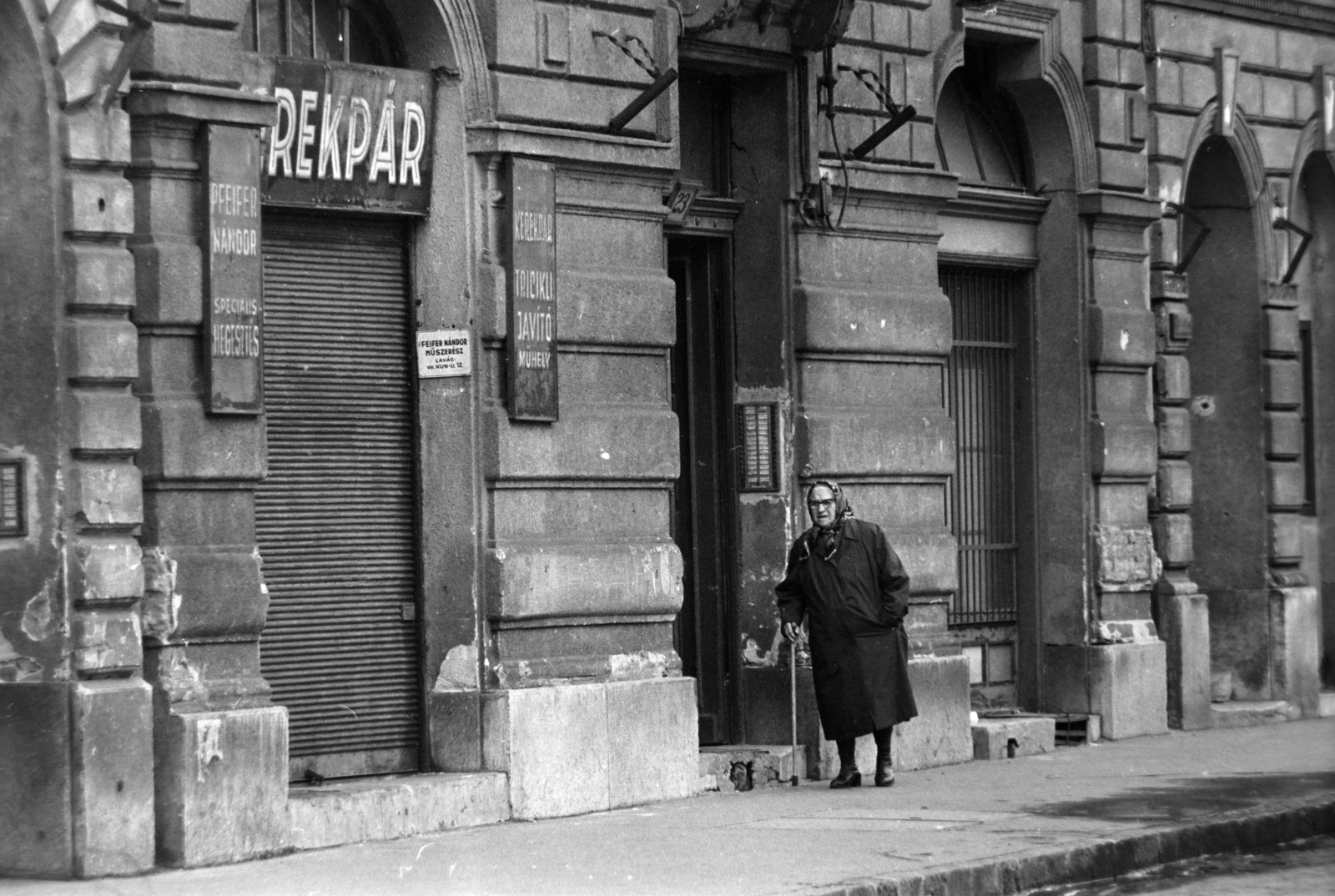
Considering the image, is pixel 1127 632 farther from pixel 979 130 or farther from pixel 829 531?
pixel 829 531

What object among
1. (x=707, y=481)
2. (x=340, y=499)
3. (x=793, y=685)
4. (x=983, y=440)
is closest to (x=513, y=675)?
(x=340, y=499)

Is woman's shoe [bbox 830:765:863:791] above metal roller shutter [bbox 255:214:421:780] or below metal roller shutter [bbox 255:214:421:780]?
below

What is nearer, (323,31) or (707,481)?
(323,31)

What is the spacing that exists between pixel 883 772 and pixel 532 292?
351cm

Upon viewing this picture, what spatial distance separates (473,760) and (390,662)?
677mm

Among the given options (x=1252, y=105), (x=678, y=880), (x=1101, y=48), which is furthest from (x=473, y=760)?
(x=1252, y=105)

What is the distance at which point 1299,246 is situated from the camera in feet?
60.4

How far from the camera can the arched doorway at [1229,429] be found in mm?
18125

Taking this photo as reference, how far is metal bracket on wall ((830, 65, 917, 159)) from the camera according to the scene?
1405 cm

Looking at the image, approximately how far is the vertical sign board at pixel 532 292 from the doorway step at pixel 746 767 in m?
2.41

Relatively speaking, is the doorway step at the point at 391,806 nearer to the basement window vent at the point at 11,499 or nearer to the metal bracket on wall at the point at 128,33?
the basement window vent at the point at 11,499

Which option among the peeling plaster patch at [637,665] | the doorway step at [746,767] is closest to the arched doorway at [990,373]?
the doorway step at [746,767]

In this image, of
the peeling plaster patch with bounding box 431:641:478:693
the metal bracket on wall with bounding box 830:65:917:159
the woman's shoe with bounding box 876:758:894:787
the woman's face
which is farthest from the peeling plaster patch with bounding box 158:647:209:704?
the metal bracket on wall with bounding box 830:65:917:159

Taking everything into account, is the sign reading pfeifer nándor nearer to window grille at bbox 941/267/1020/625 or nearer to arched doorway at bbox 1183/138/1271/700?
window grille at bbox 941/267/1020/625
